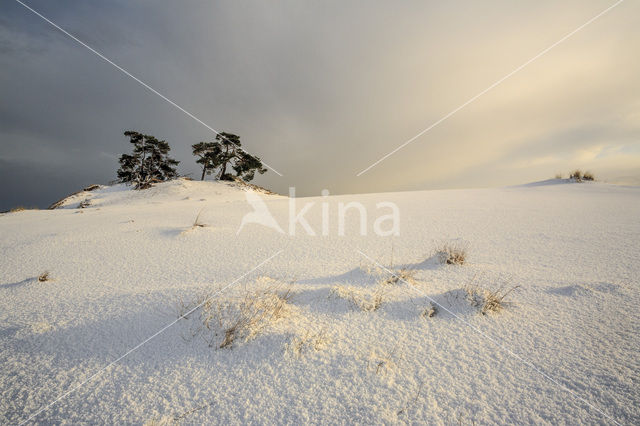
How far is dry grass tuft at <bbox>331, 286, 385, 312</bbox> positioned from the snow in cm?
2

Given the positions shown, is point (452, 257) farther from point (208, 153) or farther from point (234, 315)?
point (208, 153)

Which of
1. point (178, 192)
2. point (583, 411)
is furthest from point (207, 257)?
point (178, 192)

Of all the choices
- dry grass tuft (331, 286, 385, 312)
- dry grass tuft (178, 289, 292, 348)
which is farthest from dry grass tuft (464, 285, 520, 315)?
dry grass tuft (178, 289, 292, 348)

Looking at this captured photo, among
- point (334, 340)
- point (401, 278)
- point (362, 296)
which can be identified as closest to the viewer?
point (334, 340)

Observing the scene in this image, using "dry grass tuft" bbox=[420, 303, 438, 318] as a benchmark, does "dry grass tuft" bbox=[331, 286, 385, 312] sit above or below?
above

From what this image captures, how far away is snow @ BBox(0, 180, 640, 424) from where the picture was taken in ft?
3.48

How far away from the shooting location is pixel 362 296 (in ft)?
6.30

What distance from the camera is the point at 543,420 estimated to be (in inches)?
39.1

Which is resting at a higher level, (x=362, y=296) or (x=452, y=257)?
(x=452, y=257)

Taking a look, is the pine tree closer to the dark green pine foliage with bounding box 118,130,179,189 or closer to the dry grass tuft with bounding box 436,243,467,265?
the dark green pine foliage with bounding box 118,130,179,189

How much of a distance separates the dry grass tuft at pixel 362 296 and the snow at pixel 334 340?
0.02m

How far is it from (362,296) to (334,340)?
0.54 meters

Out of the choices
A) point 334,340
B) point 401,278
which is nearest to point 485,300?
point 401,278

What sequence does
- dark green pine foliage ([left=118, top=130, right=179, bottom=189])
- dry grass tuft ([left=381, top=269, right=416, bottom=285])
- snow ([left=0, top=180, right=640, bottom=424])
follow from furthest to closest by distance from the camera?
dark green pine foliage ([left=118, top=130, right=179, bottom=189]), dry grass tuft ([left=381, top=269, right=416, bottom=285]), snow ([left=0, top=180, right=640, bottom=424])
